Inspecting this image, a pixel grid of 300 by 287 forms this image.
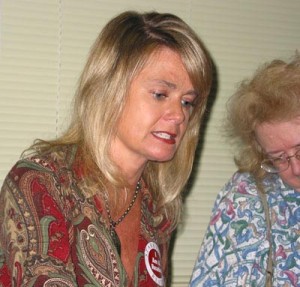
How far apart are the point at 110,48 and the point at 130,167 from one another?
1.09ft

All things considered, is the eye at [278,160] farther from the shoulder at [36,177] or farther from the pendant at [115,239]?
the shoulder at [36,177]

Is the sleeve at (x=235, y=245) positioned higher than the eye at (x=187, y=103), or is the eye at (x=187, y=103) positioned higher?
the eye at (x=187, y=103)

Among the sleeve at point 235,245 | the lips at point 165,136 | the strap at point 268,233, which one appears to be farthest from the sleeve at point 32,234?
the strap at point 268,233

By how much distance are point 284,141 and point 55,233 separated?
0.78 m

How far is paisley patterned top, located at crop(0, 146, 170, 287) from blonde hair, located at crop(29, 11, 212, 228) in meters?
0.05

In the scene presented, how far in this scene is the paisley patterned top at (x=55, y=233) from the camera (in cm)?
142

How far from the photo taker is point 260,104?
1944mm

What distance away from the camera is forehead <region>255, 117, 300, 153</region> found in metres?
1.87

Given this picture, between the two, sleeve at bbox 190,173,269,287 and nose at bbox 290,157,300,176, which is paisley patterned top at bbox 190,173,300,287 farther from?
nose at bbox 290,157,300,176

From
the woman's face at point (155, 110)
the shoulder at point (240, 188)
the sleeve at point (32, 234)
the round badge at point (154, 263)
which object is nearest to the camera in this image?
the sleeve at point (32, 234)

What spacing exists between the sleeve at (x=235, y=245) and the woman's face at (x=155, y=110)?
402 millimetres

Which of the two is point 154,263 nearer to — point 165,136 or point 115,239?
point 115,239

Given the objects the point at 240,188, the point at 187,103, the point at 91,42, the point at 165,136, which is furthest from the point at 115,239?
the point at 91,42

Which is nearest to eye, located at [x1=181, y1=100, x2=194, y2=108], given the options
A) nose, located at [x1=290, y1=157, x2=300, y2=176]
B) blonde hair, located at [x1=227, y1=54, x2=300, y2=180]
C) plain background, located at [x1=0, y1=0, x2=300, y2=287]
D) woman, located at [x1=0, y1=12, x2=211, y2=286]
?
woman, located at [x1=0, y1=12, x2=211, y2=286]
